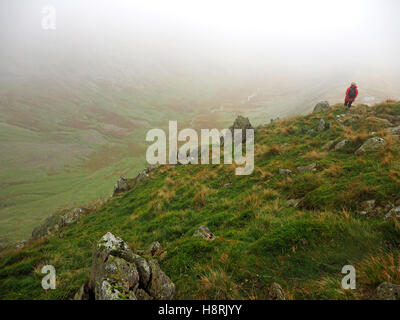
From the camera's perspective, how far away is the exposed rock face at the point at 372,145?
8443mm

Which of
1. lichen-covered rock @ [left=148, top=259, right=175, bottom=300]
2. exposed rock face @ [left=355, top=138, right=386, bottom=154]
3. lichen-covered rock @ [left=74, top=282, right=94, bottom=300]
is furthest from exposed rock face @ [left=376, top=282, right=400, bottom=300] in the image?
exposed rock face @ [left=355, top=138, right=386, bottom=154]

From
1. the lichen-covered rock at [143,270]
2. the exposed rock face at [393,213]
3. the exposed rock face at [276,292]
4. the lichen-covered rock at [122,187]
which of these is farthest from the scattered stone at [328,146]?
the lichen-covered rock at [122,187]

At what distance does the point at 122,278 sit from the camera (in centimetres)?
363

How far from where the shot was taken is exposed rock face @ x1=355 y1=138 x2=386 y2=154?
27.7 ft

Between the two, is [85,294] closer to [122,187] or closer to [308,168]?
[308,168]

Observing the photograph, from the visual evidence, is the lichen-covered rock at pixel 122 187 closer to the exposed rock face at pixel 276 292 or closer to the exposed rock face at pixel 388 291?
the exposed rock face at pixel 276 292

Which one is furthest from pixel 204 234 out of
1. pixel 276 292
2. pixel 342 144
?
pixel 342 144

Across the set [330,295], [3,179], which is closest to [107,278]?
[330,295]

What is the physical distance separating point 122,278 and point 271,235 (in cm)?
350

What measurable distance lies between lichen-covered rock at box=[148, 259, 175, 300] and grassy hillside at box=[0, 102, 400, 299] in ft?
0.67

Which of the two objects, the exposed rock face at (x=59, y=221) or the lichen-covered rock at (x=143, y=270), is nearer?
the lichen-covered rock at (x=143, y=270)

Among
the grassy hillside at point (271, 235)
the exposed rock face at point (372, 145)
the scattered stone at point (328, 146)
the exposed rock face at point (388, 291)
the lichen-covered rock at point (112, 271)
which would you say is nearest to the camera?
the exposed rock face at point (388, 291)

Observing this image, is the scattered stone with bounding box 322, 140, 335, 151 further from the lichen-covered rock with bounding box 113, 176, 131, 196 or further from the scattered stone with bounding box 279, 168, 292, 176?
the lichen-covered rock with bounding box 113, 176, 131, 196

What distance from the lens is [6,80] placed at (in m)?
136
